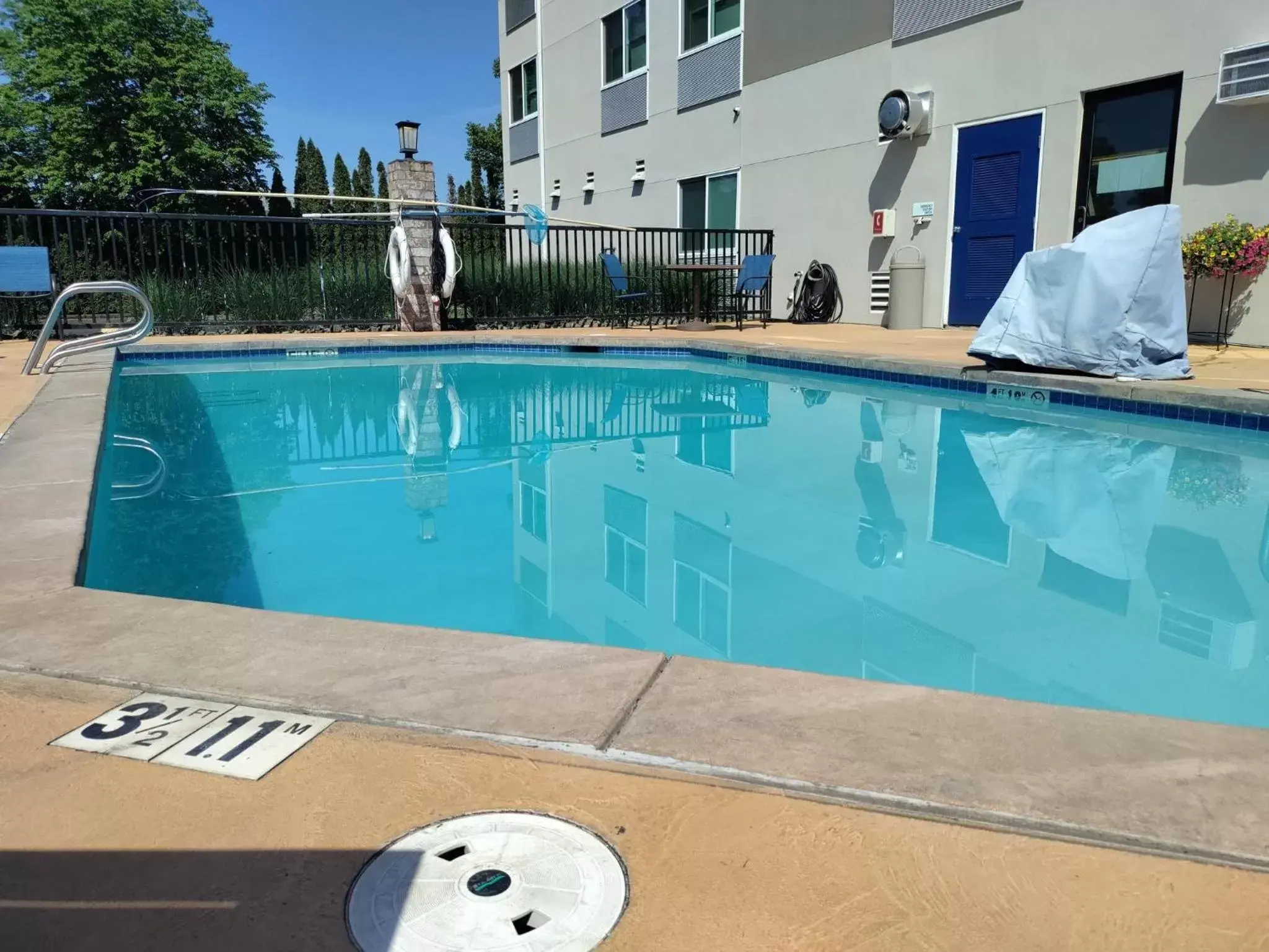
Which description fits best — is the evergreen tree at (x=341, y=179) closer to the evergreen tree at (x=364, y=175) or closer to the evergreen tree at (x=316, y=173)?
the evergreen tree at (x=364, y=175)

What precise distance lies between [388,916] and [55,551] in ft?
5.88

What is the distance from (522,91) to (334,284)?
32.6 ft

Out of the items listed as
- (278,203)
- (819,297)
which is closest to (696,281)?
(819,297)

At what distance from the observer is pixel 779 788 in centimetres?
128

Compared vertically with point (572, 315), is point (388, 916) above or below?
below

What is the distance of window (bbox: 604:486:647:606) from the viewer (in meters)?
3.08

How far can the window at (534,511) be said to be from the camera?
3.68 m

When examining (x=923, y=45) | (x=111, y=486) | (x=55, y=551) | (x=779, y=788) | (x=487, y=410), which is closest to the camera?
(x=779, y=788)

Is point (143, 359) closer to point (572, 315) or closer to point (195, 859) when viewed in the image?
point (572, 315)

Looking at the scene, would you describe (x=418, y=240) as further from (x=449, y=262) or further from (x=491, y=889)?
(x=491, y=889)

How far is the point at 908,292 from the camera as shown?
9.80 m

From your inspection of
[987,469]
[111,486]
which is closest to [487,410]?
[111,486]

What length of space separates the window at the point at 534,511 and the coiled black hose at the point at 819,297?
7730 millimetres

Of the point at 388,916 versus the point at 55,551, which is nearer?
the point at 388,916
